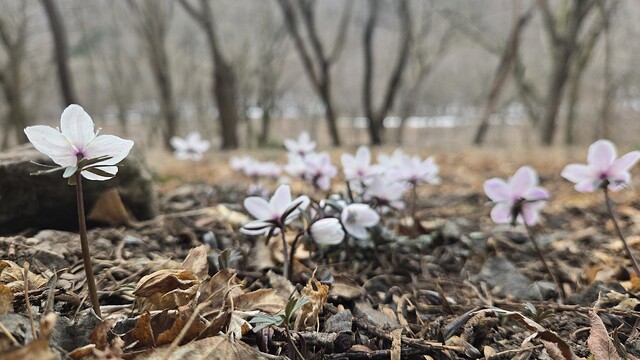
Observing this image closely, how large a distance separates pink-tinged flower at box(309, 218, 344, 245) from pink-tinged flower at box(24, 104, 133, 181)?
1.83 feet

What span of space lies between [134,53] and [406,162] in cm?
2815

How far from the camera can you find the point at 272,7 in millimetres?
22266

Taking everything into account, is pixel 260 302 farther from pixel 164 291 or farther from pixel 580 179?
pixel 580 179

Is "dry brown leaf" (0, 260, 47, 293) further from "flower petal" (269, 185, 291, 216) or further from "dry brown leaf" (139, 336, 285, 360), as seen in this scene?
"flower petal" (269, 185, 291, 216)

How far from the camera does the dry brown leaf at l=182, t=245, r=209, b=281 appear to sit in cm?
114

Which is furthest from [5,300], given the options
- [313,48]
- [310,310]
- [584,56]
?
[584,56]

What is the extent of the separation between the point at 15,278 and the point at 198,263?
15.2 inches

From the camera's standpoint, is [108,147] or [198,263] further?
[198,263]

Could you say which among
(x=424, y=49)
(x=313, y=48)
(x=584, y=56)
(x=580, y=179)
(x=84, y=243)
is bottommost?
(x=584, y=56)

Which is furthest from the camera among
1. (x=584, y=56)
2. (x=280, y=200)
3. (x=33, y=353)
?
(x=584, y=56)

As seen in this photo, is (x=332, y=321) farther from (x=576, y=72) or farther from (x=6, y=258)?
(x=576, y=72)

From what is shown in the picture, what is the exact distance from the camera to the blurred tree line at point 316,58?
1026 centimetres

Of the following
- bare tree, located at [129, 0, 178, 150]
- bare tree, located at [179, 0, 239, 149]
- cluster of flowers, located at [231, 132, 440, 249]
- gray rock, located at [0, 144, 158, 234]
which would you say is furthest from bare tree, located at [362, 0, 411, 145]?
gray rock, located at [0, 144, 158, 234]

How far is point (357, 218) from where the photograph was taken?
1.45 m
